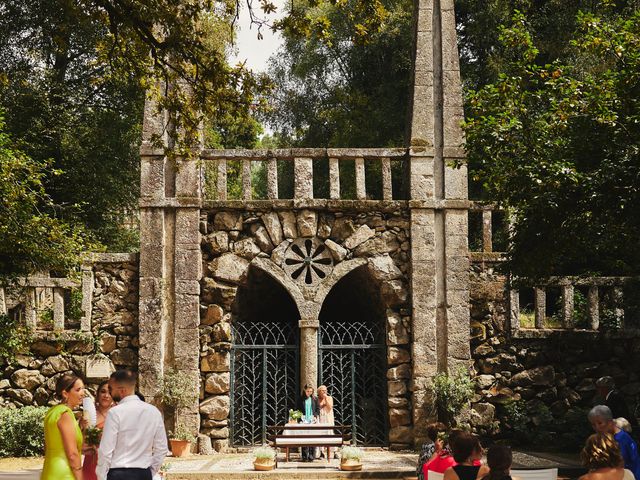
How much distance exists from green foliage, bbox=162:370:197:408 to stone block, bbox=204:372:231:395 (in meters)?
0.32

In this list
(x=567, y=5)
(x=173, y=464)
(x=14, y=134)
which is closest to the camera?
(x=173, y=464)

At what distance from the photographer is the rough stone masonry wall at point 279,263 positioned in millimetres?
13609

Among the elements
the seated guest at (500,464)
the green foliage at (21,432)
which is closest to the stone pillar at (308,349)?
the green foliage at (21,432)

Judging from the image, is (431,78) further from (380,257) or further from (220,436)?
(220,436)

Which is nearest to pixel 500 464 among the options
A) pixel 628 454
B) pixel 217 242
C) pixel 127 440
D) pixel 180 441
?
pixel 628 454

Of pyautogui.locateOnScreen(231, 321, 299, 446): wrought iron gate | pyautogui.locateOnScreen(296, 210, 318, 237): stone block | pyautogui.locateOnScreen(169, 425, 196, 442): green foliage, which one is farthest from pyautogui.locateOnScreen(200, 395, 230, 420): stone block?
pyautogui.locateOnScreen(296, 210, 318, 237): stone block

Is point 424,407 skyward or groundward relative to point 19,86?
groundward

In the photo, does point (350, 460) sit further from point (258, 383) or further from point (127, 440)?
point (127, 440)

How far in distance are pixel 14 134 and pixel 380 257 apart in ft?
32.2

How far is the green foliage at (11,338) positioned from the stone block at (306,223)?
Answer: 14.4ft

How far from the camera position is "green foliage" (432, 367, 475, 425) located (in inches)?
523

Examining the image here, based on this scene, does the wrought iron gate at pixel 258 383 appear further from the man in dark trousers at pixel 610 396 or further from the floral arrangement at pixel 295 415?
the man in dark trousers at pixel 610 396

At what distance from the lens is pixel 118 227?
73.4 feet

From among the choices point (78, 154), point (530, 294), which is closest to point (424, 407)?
point (530, 294)
